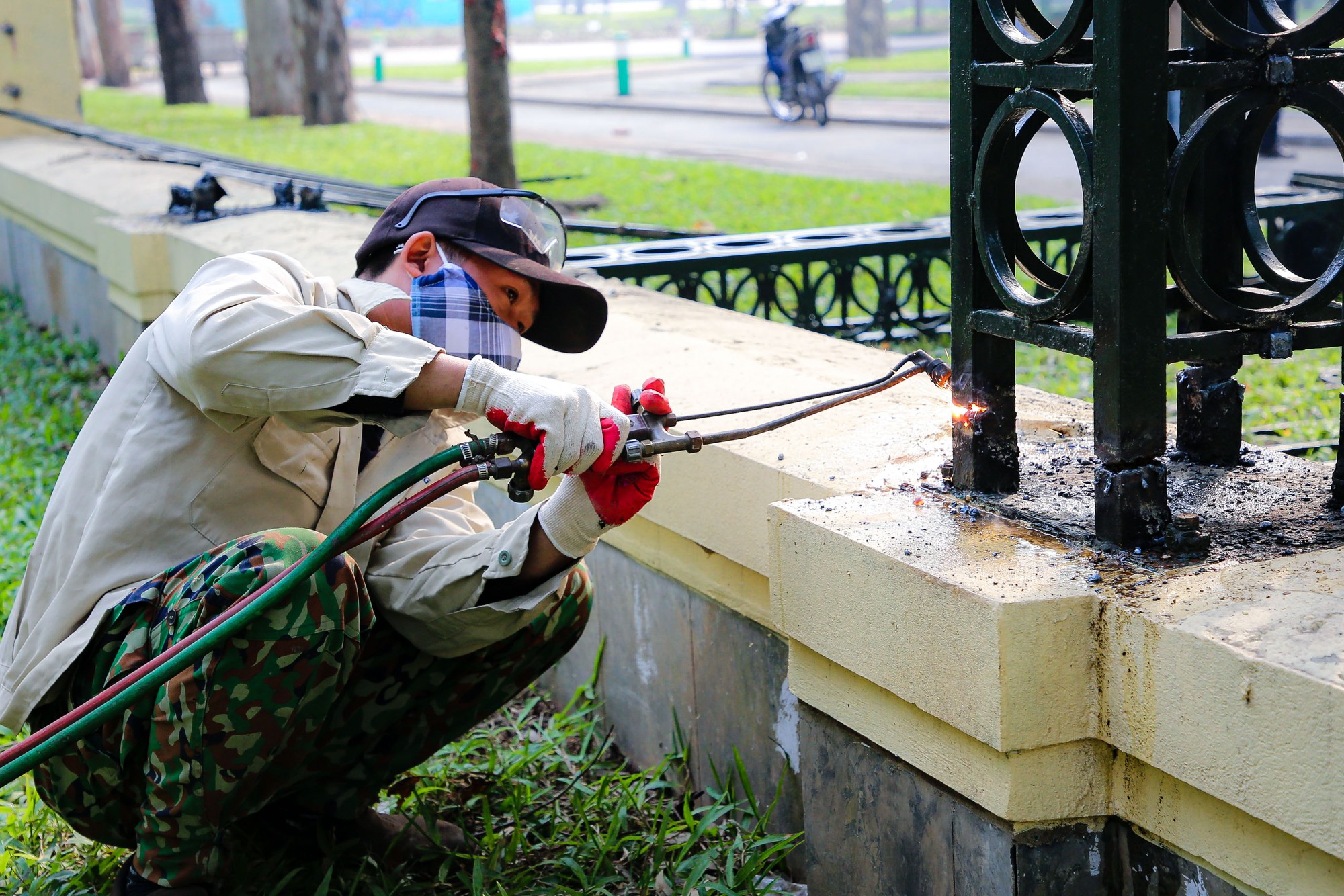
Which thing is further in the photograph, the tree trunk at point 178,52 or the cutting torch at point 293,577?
the tree trunk at point 178,52

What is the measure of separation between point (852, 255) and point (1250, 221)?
3.38 meters

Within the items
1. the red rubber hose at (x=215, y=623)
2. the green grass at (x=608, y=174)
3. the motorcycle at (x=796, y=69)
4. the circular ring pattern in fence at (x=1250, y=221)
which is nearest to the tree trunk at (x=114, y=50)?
the green grass at (x=608, y=174)

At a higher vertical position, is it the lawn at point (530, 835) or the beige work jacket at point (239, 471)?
the beige work jacket at point (239, 471)

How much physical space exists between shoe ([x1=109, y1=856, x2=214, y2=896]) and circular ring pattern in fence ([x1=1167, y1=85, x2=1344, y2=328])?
1769 millimetres

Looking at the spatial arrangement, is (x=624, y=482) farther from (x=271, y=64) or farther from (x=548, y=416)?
(x=271, y=64)

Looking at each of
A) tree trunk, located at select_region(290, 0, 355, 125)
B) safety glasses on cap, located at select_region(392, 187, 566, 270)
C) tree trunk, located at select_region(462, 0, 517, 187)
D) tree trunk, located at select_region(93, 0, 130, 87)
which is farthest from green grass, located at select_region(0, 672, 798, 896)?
tree trunk, located at select_region(93, 0, 130, 87)

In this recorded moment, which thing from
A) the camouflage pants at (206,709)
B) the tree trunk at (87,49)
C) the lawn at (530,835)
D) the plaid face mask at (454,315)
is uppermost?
the tree trunk at (87,49)

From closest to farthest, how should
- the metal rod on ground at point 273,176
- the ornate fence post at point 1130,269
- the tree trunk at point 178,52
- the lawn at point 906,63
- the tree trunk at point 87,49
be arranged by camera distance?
1. the ornate fence post at point 1130,269
2. the metal rod on ground at point 273,176
3. the tree trunk at point 178,52
4. the lawn at point 906,63
5. the tree trunk at point 87,49

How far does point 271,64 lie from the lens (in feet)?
68.6

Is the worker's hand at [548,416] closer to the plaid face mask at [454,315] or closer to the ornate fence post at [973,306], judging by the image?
the plaid face mask at [454,315]

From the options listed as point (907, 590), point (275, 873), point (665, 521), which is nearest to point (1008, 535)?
point (907, 590)

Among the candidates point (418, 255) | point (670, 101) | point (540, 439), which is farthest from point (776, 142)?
point (540, 439)

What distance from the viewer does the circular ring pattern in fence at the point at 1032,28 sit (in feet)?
6.05

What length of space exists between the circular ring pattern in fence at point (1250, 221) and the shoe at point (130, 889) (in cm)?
177
